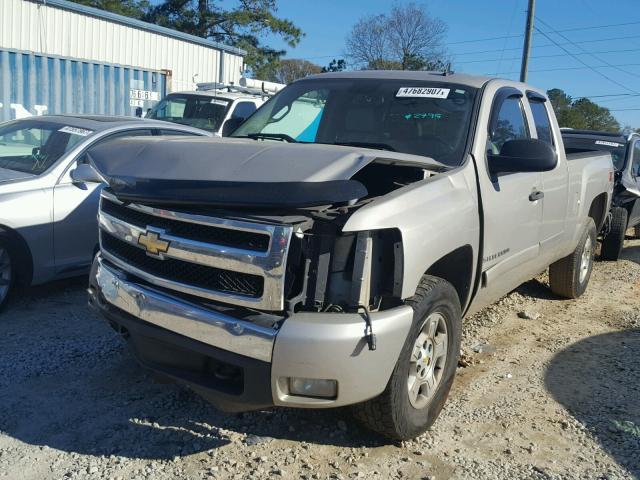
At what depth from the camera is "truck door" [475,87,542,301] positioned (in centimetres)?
387

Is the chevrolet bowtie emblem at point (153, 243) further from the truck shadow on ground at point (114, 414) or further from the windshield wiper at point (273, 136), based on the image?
the windshield wiper at point (273, 136)

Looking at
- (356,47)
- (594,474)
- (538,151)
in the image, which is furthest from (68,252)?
(356,47)

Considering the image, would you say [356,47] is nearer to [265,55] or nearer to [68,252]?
[265,55]

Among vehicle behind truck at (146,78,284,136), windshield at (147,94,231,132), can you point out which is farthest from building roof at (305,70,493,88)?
windshield at (147,94,231,132)

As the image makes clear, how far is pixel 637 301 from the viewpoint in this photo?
645cm

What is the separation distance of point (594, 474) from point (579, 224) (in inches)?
122

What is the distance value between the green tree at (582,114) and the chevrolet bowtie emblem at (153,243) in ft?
139

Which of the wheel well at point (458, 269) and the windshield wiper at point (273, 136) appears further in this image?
the windshield wiper at point (273, 136)

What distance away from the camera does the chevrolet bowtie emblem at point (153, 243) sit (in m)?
3.00

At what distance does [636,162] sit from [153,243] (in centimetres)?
838

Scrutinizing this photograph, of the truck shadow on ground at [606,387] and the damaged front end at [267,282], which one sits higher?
the damaged front end at [267,282]

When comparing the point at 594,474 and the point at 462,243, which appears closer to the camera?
the point at 594,474

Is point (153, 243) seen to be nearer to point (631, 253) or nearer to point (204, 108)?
point (631, 253)

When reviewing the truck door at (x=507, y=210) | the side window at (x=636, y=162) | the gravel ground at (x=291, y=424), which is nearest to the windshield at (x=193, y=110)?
the side window at (x=636, y=162)
